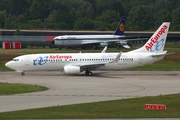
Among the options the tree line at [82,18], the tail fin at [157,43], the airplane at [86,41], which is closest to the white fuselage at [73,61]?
the tail fin at [157,43]

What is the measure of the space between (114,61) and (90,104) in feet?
80.7

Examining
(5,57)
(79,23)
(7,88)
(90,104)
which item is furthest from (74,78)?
(79,23)

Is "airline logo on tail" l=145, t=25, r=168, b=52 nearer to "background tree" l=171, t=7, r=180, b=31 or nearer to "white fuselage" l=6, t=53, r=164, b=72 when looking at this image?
"white fuselage" l=6, t=53, r=164, b=72

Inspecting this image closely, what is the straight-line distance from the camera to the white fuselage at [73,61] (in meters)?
61.4

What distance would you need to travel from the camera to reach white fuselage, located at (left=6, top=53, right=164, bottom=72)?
61.4 metres

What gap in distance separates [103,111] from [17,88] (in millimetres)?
14914

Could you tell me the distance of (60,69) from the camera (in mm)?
62250

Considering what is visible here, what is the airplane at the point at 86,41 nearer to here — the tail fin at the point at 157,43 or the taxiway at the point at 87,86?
the taxiway at the point at 87,86

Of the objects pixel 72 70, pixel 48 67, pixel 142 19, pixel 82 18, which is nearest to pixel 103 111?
pixel 72 70

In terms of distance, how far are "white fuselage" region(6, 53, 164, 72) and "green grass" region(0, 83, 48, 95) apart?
11.4 metres

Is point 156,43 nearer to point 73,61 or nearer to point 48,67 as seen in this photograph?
point 73,61

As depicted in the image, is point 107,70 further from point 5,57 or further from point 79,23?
point 79,23

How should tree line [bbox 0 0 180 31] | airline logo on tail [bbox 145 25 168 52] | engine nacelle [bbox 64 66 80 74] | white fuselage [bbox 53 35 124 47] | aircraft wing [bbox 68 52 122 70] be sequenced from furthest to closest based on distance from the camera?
tree line [bbox 0 0 180 31]
white fuselage [bbox 53 35 124 47]
airline logo on tail [bbox 145 25 168 52]
aircraft wing [bbox 68 52 122 70]
engine nacelle [bbox 64 66 80 74]

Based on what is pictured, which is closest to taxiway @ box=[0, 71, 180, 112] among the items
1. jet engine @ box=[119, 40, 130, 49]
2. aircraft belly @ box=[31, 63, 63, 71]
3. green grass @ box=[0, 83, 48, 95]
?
aircraft belly @ box=[31, 63, 63, 71]
